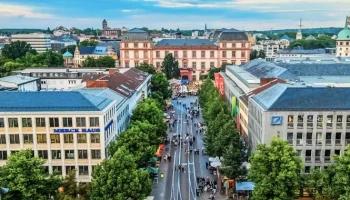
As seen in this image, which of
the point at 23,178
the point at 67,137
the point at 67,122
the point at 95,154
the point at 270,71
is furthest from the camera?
the point at 270,71

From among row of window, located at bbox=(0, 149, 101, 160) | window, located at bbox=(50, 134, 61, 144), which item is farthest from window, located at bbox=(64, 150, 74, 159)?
window, located at bbox=(50, 134, 61, 144)

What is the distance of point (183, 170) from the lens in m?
84.6

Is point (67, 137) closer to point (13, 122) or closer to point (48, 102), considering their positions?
point (48, 102)

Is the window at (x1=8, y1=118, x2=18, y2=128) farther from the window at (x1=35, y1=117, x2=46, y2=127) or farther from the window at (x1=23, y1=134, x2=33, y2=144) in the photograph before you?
the window at (x1=35, y1=117, x2=46, y2=127)

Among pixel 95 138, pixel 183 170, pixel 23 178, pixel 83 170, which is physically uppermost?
pixel 95 138

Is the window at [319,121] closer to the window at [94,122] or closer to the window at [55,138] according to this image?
the window at [94,122]

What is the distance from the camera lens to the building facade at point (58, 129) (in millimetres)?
72312

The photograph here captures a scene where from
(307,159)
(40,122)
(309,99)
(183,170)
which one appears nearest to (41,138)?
(40,122)

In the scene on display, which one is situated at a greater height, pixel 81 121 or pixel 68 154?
pixel 81 121

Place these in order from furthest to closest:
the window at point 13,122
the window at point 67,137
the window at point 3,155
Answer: the window at point 3,155 < the window at point 67,137 < the window at point 13,122

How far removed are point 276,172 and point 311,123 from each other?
50.7 feet

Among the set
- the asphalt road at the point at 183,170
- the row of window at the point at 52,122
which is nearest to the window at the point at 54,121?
the row of window at the point at 52,122

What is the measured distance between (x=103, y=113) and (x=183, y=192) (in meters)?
18.2

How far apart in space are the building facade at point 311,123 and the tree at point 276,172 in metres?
11.4
